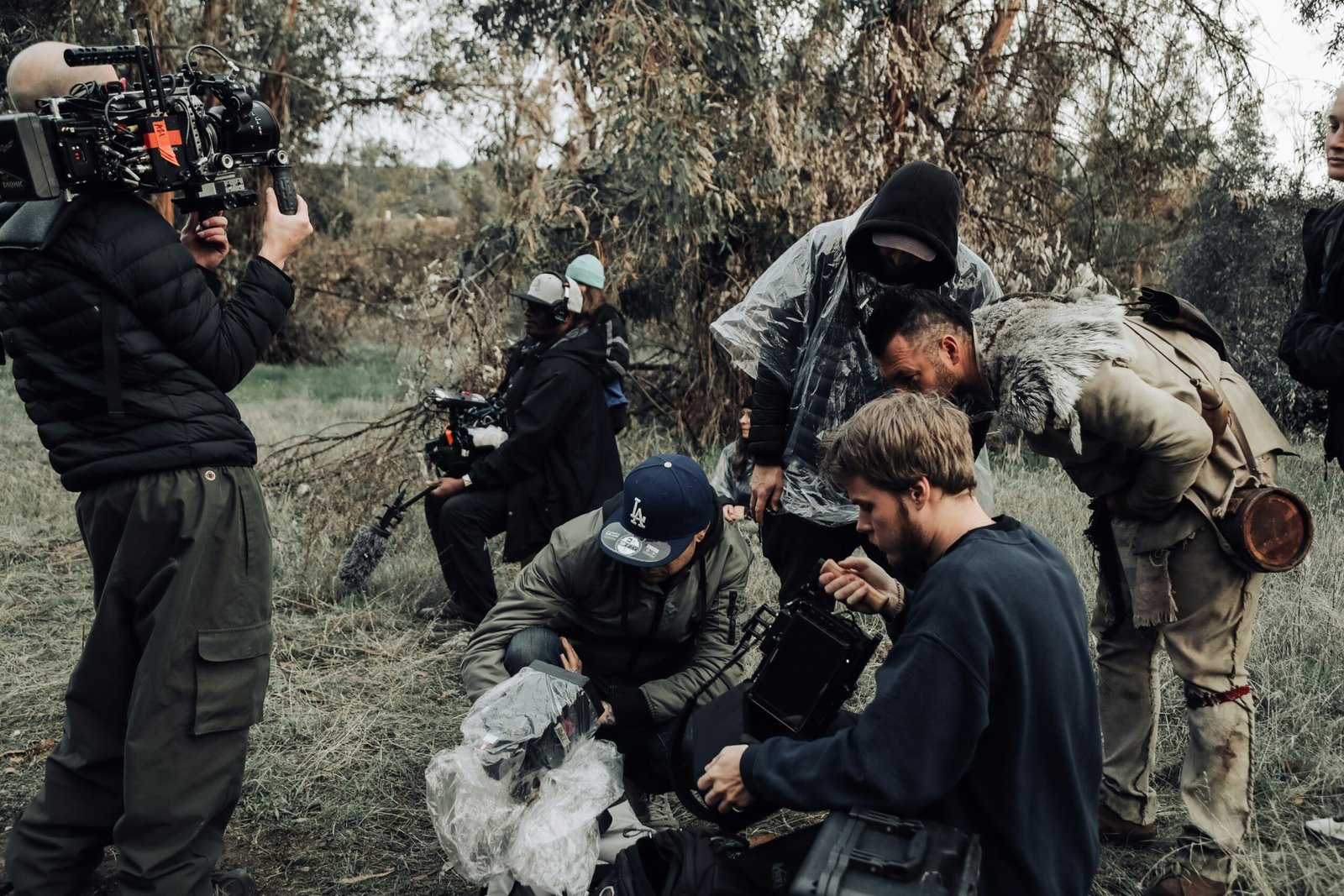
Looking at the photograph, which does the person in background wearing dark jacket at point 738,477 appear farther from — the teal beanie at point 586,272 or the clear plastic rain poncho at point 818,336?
the clear plastic rain poncho at point 818,336

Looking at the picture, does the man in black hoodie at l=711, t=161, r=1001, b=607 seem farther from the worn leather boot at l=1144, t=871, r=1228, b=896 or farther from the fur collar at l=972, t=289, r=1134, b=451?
the worn leather boot at l=1144, t=871, r=1228, b=896

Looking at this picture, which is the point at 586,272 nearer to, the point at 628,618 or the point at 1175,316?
the point at 628,618

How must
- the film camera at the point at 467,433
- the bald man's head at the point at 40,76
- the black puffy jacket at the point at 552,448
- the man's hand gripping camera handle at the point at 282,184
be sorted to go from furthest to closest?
the film camera at the point at 467,433, the black puffy jacket at the point at 552,448, the man's hand gripping camera handle at the point at 282,184, the bald man's head at the point at 40,76

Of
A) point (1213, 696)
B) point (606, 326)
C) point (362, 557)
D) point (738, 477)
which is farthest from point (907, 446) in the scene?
point (362, 557)

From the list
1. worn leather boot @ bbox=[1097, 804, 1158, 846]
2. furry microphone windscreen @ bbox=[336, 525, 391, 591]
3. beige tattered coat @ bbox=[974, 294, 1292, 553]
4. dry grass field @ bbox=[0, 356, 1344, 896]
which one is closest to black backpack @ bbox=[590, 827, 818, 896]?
dry grass field @ bbox=[0, 356, 1344, 896]

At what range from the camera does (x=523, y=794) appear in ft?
8.07

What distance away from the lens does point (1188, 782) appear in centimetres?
266

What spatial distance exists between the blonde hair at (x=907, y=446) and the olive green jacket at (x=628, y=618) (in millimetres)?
1122

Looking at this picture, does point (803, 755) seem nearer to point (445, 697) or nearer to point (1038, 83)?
point (445, 697)

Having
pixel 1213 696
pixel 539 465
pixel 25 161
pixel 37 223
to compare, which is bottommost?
pixel 539 465

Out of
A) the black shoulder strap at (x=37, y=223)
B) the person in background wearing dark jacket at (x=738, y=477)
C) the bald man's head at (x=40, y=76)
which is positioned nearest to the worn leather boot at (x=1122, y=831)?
the person in background wearing dark jacket at (x=738, y=477)

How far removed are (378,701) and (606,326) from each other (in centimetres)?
201

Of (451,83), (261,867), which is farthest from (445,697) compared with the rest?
(451,83)

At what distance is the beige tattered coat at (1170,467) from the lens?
240cm
